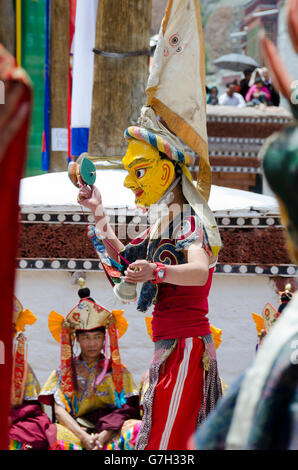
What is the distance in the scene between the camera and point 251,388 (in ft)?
3.97

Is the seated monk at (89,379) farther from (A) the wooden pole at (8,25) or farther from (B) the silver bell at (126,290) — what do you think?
(A) the wooden pole at (8,25)

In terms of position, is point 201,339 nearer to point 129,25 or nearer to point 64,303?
point 64,303

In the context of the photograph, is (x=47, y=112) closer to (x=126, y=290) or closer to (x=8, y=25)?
(x=8, y=25)

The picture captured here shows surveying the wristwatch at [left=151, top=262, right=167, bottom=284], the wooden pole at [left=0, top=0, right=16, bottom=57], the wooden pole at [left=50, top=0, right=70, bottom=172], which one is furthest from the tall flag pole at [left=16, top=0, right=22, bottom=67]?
the wristwatch at [left=151, top=262, right=167, bottom=284]

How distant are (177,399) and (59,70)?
6.25 metres

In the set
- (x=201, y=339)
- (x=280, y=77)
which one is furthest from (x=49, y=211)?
(x=280, y=77)

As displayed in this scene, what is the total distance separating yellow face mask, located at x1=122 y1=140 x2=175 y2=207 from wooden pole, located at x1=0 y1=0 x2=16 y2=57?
5108 mm

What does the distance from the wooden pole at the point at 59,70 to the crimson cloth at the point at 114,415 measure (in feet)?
14.8

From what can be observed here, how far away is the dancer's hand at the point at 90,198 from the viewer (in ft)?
9.86

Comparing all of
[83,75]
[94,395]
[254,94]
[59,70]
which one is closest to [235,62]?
[254,94]

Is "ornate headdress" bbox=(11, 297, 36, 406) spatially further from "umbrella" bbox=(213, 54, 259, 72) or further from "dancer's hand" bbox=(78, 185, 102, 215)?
"umbrella" bbox=(213, 54, 259, 72)

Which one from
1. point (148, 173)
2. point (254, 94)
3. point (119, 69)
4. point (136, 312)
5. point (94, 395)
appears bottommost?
point (94, 395)

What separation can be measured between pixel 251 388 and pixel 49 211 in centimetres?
344

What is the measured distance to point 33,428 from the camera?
12.7ft
